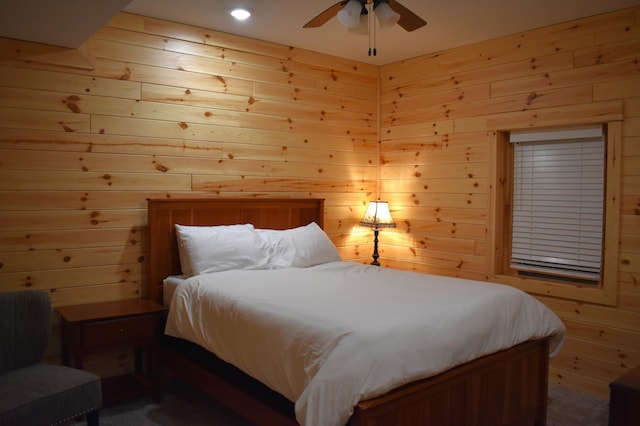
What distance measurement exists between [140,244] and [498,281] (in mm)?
2752

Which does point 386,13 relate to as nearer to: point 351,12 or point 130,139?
point 351,12

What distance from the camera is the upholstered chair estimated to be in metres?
2.33

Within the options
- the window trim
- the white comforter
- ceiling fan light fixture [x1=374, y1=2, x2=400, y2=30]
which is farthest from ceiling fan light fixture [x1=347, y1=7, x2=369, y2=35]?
the window trim

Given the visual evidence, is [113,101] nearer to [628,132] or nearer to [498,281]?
[498,281]

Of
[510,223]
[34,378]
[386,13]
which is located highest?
[386,13]

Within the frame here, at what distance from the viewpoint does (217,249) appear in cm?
356

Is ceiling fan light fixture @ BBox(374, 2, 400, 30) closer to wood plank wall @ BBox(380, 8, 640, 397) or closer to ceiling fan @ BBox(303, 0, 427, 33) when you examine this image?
ceiling fan @ BBox(303, 0, 427, 33)

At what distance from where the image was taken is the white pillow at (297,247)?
151 inches

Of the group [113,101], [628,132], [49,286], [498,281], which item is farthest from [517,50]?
[49,286]

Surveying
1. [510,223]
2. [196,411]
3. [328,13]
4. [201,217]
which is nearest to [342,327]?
[196,411]

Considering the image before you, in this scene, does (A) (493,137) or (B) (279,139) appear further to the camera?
(B) (279,139)

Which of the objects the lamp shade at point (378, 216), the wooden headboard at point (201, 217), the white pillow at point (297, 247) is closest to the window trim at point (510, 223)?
the lamp shade at point (378, 216)

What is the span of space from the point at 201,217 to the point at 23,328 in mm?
1448

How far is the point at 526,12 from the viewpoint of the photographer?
3.58 meters
